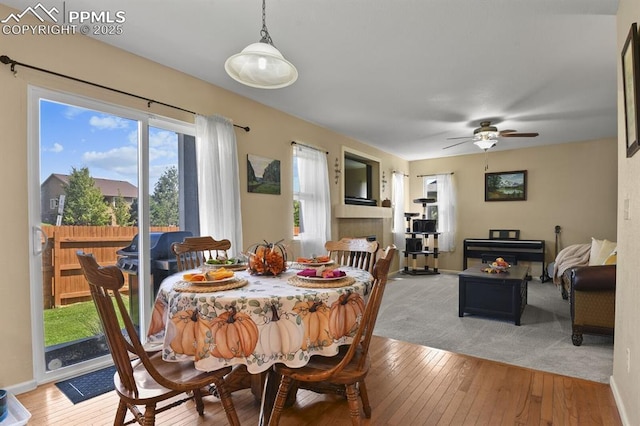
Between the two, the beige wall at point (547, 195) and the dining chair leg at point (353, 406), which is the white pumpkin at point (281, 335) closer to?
the dining chair leg at point (353, 406)

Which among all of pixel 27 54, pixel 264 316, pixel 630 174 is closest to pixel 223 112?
pixel 27 54

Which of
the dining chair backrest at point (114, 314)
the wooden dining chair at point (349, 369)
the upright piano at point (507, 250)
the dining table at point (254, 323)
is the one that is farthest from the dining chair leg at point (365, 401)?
the upright piano at point (507, 250)

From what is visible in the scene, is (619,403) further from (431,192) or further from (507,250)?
(431,192)

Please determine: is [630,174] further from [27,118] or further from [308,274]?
A: [27,118]

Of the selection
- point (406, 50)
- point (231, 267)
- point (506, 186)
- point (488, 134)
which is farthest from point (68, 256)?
point (506, 186)

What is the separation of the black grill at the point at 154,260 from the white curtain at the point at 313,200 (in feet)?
5.61

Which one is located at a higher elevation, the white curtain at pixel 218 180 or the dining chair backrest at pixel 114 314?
the white curtain at pixel 218 180

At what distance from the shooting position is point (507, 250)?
634 cm

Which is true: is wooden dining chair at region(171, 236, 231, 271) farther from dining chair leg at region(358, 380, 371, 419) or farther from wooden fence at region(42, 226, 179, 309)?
dining chair leg at region(358, 380, 371, 419)

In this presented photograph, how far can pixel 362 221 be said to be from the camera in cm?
601

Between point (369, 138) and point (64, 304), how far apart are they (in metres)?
4.66

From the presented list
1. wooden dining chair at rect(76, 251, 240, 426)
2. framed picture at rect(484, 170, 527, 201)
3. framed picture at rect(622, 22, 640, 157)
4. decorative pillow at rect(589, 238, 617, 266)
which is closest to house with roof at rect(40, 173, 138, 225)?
wooden dining chair at rect(76, 251, 240, 426)

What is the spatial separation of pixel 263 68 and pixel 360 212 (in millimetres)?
4070

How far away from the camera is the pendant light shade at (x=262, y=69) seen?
5.86 feet
